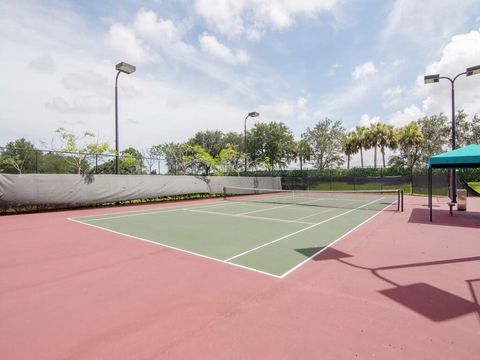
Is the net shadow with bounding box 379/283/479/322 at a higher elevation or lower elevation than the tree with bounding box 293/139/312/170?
lower

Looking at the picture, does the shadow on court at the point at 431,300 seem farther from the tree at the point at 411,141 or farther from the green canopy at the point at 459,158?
the tree at the point at 411,141

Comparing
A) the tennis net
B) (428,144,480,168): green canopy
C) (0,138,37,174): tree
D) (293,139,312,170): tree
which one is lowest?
the tennis net

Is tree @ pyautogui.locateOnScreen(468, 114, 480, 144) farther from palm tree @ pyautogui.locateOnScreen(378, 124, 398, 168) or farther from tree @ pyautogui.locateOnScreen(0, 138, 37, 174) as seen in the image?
tree @ pyautogui.locateOnScreen(0, 138, 37, 174)

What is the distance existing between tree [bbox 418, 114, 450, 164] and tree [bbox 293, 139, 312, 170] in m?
17.5

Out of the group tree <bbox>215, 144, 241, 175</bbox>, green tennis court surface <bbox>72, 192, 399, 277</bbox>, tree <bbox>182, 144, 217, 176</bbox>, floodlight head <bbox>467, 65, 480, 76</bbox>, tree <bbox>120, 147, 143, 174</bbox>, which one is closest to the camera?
green tennis court surface <bbox>72, 192, 399, 277</bbox>

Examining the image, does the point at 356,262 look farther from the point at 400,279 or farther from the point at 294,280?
the point at 294,280

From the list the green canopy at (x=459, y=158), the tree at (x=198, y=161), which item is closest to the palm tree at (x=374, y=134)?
the tree at (x=198, y=161)

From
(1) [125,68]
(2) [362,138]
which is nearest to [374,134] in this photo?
(2) [362,138]

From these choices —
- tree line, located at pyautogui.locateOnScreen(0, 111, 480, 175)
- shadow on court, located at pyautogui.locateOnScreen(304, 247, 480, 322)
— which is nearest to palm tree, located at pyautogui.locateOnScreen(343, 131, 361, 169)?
tree line, located at pyautogui.locateOnScreen(0, 111, 480, 175)

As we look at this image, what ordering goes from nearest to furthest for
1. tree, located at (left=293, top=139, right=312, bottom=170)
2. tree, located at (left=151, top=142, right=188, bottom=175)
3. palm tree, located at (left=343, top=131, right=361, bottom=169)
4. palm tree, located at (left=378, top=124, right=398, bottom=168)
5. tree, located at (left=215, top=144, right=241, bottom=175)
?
1. tree, located at (left=151, top=142, right=188, bottom=175)
2. tree, located at (left=215, top=144, right=241, bottom=175)
3. palm tree, located at (left=378, top=124, right=398, bottom=168)
4. palm tree, located at (left=343, top=131, right=361, bottom=169)
5. tree, located at (left=293, top=139, right=312, bottom=170)

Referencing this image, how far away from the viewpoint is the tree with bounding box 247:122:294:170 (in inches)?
1774

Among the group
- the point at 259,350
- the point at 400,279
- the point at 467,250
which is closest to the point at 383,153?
the point at 467,250

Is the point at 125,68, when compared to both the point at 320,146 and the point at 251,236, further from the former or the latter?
the point at 320,146

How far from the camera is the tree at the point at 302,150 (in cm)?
4469
